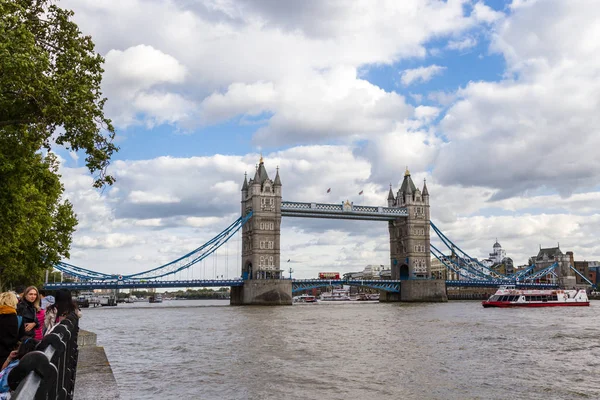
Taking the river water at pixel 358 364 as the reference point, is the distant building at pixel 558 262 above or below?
above

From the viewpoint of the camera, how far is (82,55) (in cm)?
1279

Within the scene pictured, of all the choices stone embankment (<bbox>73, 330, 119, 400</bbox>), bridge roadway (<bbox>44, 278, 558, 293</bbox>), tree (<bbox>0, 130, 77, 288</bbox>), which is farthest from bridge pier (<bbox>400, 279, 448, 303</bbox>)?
stone embankment (<bbox>73, 330, 119, 400</bbox>)

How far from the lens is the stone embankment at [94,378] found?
7.99 meters

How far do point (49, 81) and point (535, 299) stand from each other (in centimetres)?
6243

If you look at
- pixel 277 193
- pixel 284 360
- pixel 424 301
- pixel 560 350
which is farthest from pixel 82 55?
pixel 424 301

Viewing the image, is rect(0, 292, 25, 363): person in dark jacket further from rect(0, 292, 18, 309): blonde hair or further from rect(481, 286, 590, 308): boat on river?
rect(481, 286, 590, 308): boat on river

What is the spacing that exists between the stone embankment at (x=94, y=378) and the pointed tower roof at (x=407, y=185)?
79.4 meters

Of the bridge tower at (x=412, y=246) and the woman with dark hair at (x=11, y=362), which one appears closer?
the woman with dark hair at (x=11, y=362)

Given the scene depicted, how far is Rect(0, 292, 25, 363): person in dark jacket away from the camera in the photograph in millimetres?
Result: 5965

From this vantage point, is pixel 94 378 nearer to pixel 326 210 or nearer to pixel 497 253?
pixel 326 210

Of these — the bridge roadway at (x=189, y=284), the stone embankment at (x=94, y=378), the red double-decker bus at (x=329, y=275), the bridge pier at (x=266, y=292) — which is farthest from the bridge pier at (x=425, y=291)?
the stone embankment at (x=94, y=378)

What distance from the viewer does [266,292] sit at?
222 feet

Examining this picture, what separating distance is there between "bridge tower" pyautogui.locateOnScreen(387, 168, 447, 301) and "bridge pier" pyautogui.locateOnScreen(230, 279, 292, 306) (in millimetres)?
20695

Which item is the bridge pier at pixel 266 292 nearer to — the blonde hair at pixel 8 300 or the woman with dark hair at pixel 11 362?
the blonde hair at pixel 8 300
